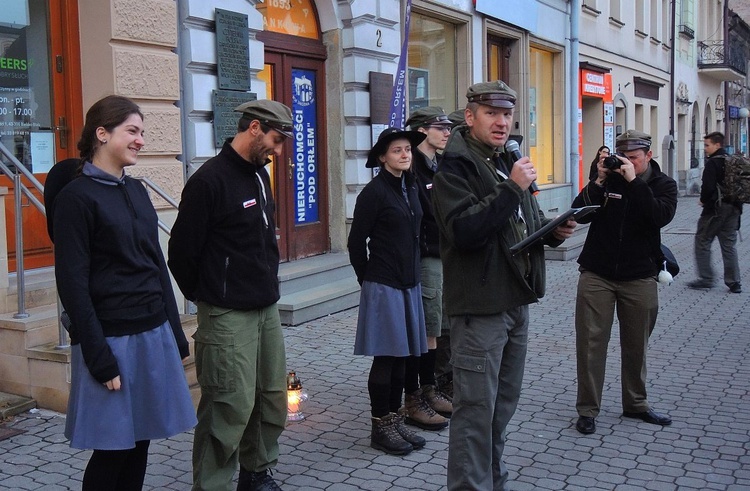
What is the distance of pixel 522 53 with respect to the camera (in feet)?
53.1

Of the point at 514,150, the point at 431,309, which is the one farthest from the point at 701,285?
the point at 514,150

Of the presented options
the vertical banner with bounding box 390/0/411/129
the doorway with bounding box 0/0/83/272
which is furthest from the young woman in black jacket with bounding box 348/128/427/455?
the vertical banner with bounding box 390/0/411/129

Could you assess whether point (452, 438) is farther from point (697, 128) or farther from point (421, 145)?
point (697, 128)

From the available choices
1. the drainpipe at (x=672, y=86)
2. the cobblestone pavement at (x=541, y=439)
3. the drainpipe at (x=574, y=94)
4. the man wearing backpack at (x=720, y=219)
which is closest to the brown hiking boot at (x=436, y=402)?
the cobblestone pavement at (x=541, y=439)

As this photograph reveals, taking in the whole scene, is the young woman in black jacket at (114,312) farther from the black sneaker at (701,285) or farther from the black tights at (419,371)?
the black sneaker at (701,285)

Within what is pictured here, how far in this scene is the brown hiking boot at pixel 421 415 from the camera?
520 cm

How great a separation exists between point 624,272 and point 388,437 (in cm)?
179

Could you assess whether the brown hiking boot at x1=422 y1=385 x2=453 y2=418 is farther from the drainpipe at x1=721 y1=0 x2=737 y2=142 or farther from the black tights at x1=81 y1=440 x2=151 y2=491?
the drainpipe at x1=721 y1=0 x2=737 y2=142

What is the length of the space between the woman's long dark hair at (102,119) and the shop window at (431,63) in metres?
9.45

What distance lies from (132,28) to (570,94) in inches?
527

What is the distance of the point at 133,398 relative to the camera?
3305 mm

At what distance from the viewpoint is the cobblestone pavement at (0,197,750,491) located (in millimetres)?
4441

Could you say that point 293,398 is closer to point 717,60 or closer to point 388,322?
point 388,322

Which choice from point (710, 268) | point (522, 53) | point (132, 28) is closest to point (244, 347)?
point (132, 28)
